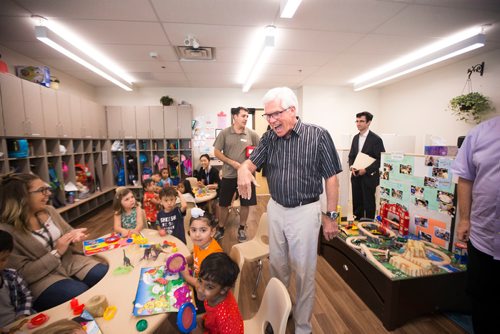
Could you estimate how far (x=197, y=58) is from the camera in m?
3.89

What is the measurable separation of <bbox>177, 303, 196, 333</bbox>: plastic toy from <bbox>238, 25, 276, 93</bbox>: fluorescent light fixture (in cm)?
306

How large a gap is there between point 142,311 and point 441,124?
222 inches

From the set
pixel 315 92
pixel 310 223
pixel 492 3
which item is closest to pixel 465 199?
pixel 310 223

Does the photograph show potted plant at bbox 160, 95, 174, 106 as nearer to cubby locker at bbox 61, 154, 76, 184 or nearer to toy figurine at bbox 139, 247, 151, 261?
cubby locker at bbox 61, 154, 76, 184

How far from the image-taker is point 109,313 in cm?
104

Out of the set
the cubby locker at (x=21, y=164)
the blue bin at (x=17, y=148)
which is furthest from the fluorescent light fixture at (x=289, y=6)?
the cubby locker at (x=21, y=164)

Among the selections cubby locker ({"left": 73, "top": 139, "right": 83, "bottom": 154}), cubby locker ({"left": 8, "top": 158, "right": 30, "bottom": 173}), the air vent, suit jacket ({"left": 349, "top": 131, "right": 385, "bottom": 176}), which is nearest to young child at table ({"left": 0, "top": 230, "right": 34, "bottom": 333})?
cubby locker ({"left": 8, "top": 158, "right": 30, "bottom": 173})

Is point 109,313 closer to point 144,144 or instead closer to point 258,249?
point 258,249

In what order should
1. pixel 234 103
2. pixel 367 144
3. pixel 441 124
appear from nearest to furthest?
pixel 367 144, pixel 441 124, pixel 234 103

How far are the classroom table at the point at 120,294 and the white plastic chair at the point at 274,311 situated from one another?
1.72 feet

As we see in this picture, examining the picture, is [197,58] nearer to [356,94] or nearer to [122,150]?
[122,150]

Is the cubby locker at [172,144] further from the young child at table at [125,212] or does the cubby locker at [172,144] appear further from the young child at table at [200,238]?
the young child at table at [200,238]

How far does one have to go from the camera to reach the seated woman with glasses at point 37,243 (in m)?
1.39

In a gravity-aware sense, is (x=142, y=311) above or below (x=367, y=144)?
below
